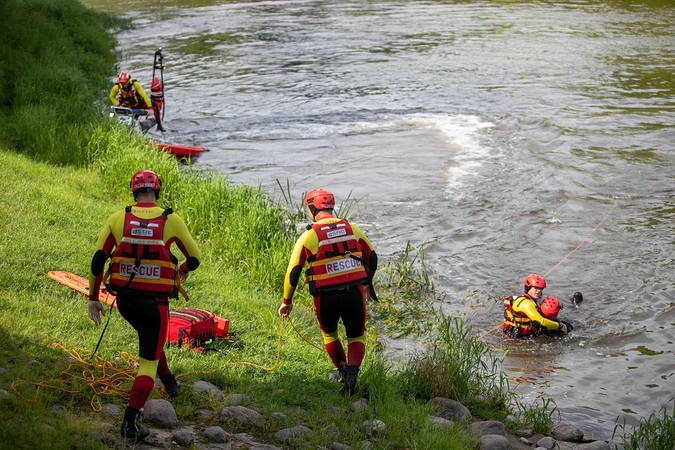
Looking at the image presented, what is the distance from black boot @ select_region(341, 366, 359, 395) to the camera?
7531 millimetres

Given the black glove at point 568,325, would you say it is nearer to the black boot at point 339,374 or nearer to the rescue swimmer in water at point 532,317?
the rescue swimmer in water at point 532,317

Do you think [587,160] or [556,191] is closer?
[556,191]

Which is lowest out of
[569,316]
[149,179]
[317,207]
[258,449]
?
[569,316]

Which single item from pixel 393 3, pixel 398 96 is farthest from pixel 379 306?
pixel 393 3

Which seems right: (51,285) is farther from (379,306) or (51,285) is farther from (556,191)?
(556,191)

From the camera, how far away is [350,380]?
753cm

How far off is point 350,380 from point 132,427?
2.22 m

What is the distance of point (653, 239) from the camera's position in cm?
1378

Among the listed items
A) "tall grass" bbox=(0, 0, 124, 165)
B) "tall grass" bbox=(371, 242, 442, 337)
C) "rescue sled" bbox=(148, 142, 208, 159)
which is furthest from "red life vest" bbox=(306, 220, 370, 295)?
"rescue sled" bbox=(148, 142, 208, 159)

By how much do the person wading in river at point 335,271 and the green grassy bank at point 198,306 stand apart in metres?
0.54

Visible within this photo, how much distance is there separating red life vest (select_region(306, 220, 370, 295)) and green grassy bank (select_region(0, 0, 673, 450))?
1.03 m

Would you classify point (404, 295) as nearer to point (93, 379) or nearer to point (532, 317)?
point (532, 317)

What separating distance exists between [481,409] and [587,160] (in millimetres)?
11580

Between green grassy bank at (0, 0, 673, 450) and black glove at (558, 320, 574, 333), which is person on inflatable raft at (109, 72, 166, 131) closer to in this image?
green grassy bank at (0, 0, 673, 450)
